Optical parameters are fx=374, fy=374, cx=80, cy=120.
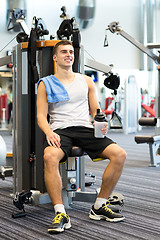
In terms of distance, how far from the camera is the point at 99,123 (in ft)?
7.77

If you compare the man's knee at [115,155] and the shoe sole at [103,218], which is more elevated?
the man's knee at [115,155]

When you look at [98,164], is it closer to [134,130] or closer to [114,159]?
[114,159]

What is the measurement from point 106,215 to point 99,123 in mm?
593

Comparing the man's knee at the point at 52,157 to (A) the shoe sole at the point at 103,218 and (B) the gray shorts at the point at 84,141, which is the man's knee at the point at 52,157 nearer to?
(B) the gray shorts at the point at 84,141

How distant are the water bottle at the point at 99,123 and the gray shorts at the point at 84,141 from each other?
4 cm

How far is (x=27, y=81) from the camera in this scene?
2.92 m

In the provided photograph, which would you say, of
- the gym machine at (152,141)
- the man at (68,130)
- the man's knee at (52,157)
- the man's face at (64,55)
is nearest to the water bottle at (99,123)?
the man at (68,130)

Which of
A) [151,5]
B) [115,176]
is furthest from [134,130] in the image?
[115,176]

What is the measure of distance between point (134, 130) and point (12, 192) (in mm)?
7191

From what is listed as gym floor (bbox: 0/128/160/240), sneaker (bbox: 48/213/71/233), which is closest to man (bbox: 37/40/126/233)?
sneaker (bbox: 48/213/71/233)

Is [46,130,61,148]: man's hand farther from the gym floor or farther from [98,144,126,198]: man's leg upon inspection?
the gym floor

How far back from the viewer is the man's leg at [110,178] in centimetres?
236

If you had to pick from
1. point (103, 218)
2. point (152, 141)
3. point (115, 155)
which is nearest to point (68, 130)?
point (115, 155)

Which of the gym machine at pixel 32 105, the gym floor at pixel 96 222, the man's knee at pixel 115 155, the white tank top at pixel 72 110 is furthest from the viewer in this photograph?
the gym machine at pixel 32 105
